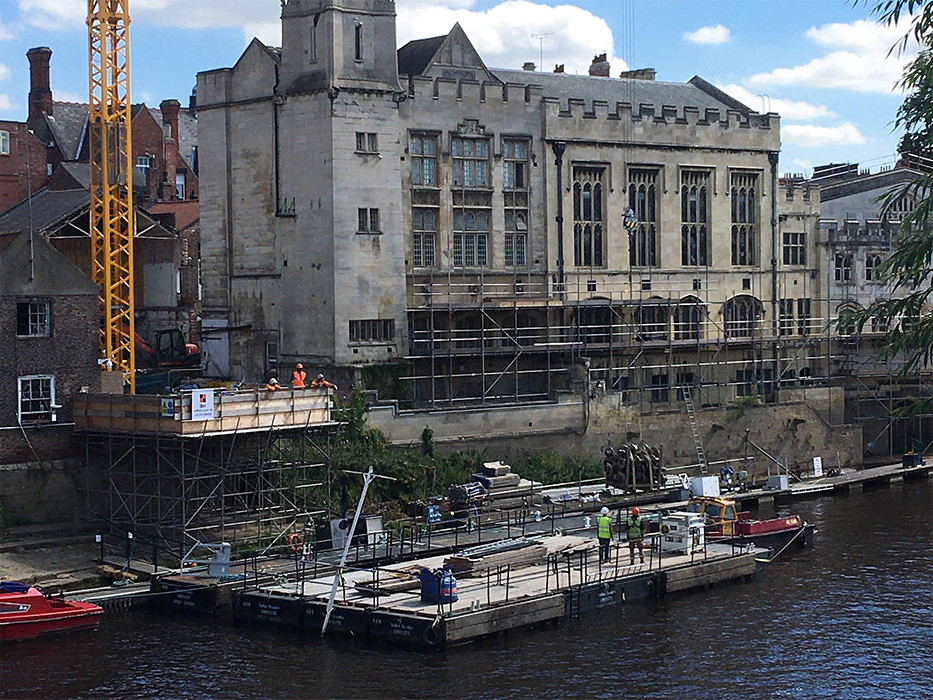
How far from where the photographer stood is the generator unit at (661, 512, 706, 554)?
172ft

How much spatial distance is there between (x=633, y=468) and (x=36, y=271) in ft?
A: 80.9

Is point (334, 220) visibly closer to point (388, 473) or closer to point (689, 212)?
point (388, 473)

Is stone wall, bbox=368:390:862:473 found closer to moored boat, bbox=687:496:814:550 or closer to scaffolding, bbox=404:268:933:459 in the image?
scaffolding, bbox=404:268:933:459

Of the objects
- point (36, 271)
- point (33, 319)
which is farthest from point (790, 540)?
point (36, 271)

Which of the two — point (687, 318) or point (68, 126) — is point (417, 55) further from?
point (68, 126)

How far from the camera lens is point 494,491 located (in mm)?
59500

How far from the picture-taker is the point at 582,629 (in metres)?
45.0

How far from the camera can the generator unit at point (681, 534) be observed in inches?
2060

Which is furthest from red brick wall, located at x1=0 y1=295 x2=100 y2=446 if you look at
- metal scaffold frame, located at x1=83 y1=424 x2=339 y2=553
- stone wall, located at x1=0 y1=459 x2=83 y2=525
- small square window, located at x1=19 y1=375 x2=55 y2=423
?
metal scaffold frame, located at x1=83 y1=424 x2=339 y2=553

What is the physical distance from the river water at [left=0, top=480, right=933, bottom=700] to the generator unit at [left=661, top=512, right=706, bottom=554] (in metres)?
2.48

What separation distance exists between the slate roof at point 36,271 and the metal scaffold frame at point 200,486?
519 cm

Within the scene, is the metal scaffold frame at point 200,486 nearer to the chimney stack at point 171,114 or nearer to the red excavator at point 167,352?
the red excavator at point 167,352

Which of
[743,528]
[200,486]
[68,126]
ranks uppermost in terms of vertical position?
[68,126]

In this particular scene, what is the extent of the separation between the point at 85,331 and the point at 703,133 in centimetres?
3608
